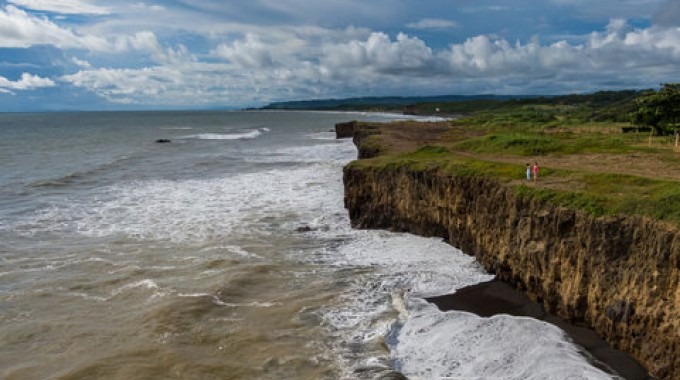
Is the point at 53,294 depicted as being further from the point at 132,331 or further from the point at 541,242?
the point at 541,242

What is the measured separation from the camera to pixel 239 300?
18141 millimetres

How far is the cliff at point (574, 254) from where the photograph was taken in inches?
504

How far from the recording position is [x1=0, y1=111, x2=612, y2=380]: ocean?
13.5 m

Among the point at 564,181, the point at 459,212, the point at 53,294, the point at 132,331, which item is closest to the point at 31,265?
the point at 53,294

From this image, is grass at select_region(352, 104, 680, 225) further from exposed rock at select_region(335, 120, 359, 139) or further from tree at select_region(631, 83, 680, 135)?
exposed rock at select_region(335, 120, 359, 139)

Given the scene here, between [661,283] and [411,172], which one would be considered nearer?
[661,283]

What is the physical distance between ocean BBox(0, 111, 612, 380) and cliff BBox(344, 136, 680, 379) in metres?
1.18

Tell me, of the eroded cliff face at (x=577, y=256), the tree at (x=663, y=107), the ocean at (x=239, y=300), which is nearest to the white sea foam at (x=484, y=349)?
the ocean at (x=239, y=300)

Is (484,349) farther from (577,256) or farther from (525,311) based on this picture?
(577,256)

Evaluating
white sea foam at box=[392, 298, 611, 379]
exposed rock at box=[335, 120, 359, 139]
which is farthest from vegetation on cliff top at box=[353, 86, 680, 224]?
exposed rock at box=[335, 120, 359, 139]

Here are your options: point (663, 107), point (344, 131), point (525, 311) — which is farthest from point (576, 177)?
point (344, 131)

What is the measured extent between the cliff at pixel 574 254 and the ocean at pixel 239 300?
118 cm

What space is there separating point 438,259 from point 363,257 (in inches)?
125

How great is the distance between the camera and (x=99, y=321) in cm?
1639
